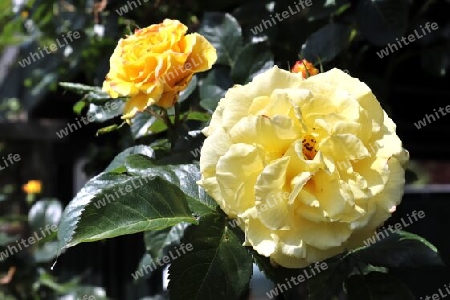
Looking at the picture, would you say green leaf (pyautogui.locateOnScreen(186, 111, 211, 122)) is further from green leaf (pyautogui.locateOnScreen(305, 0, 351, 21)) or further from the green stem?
green leaf (pyautogui.locateOnScreen(305, 0, 351, 21))

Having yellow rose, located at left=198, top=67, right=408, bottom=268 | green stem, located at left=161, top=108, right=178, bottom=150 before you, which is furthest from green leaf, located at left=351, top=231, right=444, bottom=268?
green stem, located at left=161, top=108, right=178, bottom=150

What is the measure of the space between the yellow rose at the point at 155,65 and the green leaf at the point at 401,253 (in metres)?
0.31

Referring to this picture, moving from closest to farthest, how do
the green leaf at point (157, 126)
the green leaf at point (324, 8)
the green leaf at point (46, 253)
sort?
the green leaf at point (157, 126), the green leaf at point (324, 8), the green leaf at point (46, 253)

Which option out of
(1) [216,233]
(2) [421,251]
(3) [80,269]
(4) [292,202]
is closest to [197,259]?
(1) [216,233]

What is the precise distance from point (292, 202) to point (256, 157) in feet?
0.18

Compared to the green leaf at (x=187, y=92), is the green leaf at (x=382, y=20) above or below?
below

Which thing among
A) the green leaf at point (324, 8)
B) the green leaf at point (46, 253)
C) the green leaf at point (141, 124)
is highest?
the green leaf at point (141, 124)

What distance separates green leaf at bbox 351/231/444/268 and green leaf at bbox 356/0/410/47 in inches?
16.1

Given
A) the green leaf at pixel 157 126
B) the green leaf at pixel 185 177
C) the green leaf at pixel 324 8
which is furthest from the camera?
the green leaf at pixel 324 8

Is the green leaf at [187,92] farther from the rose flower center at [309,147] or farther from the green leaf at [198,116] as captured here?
the rose flower center at [309,147]

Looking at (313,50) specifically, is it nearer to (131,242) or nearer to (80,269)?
(131,242)

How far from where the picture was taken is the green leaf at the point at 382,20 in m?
1.01

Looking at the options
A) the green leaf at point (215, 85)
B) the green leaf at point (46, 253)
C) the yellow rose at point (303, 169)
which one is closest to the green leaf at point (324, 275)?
the yellow rose at point (303, 169)

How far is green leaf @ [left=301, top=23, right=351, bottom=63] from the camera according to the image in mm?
993
